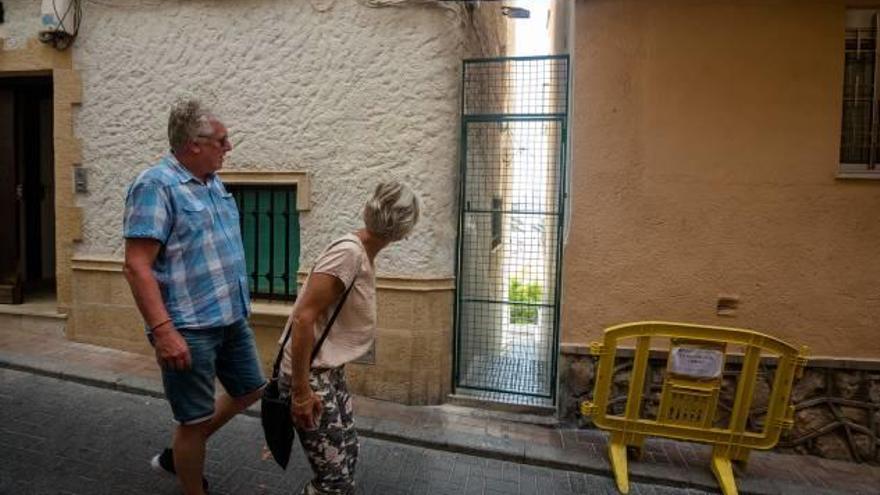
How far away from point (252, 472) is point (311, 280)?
181 cm

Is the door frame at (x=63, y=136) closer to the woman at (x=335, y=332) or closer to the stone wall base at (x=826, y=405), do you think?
the woman at (x=335, y=332)

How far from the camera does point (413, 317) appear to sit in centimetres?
443

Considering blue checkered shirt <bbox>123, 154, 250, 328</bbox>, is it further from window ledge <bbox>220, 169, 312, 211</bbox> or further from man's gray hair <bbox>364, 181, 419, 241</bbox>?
window ledge <bbox>220, 169, 312, 211</bbox>

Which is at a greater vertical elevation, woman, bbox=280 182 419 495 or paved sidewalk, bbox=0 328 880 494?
woman, bbox=280 182 419 495

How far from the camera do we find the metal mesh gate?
4531mm

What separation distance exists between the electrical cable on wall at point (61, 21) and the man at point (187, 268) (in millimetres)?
3714

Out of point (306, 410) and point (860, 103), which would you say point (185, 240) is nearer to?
point (306, 410)

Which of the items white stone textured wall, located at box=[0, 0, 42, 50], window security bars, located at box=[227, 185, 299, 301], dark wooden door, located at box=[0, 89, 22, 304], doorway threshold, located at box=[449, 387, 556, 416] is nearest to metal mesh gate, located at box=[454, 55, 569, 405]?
doorway threshold, located at box=[449, 387, 556, 416]

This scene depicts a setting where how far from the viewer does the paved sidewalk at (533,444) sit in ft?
11.7

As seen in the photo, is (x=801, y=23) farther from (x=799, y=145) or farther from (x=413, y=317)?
(x=413, y=317)

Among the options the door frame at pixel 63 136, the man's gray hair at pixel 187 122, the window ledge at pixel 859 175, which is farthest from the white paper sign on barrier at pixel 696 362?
the door frame at pixel 63 136

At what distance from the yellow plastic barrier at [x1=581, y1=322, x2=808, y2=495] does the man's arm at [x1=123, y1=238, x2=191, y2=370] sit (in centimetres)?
241

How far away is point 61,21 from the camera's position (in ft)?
16.7

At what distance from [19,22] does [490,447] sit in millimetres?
5787
